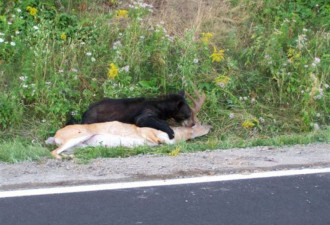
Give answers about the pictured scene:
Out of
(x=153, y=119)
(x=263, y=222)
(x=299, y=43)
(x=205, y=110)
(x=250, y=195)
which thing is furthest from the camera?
(x=299, y=43)

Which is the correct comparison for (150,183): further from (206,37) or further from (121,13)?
(121,13)

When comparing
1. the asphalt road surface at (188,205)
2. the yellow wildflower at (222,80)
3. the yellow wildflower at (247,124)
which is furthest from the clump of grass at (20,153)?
the yellow wildflower at (222,80)

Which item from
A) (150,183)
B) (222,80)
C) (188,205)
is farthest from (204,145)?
(188,205)

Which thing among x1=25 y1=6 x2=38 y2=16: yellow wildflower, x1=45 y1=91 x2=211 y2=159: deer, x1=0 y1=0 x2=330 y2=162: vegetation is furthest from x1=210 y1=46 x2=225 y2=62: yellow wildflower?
x1=25 y1=6 x2=38 y2=16: yellow wildflower

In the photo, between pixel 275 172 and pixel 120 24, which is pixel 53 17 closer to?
pixel 120 24

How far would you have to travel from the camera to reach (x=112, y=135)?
962 centimetres

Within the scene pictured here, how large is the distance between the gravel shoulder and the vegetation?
903 millimetres

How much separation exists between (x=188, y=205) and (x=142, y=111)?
4.15m

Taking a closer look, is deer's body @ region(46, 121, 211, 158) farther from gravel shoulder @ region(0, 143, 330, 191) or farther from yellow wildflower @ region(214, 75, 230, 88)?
yellow wildflower @ region(214, 75, 230, 88)

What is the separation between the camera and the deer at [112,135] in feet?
30.6

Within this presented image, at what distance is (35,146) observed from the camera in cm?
937

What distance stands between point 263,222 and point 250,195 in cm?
80

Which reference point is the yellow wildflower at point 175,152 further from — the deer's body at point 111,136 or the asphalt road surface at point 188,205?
the asphalt road surface at point 188,205

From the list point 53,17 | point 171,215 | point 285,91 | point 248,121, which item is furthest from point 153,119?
point 171,215
